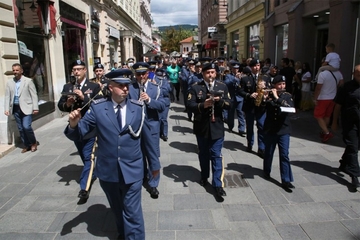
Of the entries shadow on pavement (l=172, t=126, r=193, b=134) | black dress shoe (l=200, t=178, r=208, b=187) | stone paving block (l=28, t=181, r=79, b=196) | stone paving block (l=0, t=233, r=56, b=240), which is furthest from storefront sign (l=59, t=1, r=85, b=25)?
stone paving block (l=0, t=233, r=56, b=240)

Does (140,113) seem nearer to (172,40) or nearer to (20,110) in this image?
(20,110)

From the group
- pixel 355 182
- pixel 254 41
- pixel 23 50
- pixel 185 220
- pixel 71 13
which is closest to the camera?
pixel 185 220

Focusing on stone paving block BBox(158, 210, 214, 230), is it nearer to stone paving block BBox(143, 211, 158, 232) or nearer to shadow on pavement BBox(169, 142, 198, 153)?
stone paving block BBox(143, 211, 158, 232)

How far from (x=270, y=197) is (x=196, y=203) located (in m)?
1.12

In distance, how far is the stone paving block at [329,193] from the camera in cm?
460

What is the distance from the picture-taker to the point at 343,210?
4238 mm

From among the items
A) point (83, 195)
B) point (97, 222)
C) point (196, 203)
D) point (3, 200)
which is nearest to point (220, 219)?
point (196, 203)

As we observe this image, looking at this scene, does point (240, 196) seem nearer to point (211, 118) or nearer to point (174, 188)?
point (174, 188)

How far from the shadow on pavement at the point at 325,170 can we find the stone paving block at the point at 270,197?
1153 millimetres

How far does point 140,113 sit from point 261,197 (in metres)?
2.49

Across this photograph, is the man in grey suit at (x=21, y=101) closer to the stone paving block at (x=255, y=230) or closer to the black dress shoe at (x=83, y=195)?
the black dress shoe at (x=83, y=195)

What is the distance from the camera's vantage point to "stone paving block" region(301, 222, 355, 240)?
362cm

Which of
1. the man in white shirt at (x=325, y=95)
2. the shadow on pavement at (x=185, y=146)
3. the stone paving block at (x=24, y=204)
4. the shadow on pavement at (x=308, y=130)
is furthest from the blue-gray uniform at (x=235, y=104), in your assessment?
the stone paving block at (x=24, y=204)

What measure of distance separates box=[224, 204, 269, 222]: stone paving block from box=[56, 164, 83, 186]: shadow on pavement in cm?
273
